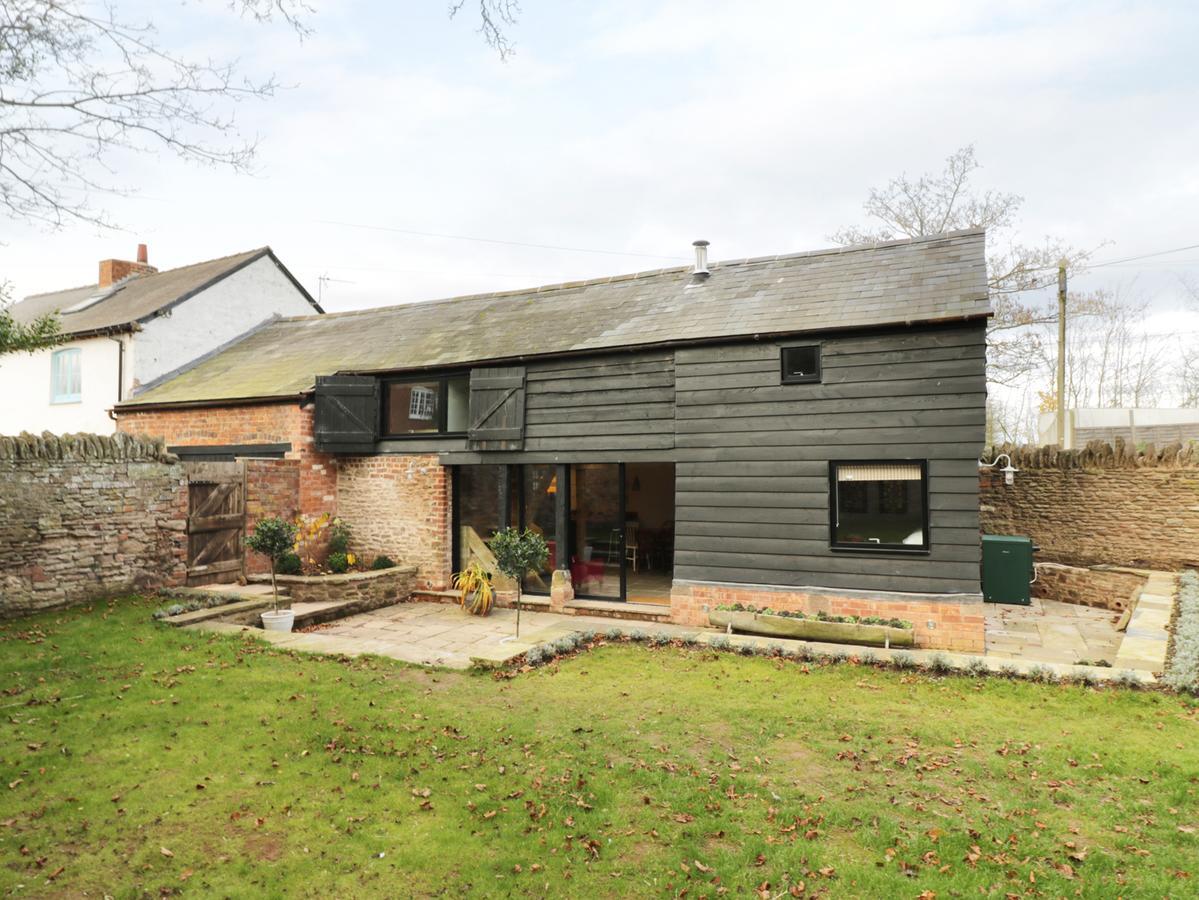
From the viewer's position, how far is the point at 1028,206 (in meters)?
22.3

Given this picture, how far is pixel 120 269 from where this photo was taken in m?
→ 22.2

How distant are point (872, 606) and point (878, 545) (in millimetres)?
846

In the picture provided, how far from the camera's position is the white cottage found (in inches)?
679

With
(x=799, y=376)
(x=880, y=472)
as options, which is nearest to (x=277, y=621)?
(x=799, y=376)

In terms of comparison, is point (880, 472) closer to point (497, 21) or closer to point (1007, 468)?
point (1007, 468)

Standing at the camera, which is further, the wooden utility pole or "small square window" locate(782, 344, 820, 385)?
the wooden utility pole

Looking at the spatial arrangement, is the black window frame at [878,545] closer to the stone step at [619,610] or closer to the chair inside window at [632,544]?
the stone step at [619,610]

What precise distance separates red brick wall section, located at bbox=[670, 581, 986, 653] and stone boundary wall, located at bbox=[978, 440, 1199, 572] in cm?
636

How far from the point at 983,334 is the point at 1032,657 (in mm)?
4246

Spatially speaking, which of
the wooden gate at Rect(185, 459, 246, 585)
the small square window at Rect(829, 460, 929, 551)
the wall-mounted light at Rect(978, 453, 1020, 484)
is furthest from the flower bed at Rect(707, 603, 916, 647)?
the wooden gate at Rect(185, 459, 246, 585)

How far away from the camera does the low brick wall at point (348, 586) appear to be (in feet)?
36.8

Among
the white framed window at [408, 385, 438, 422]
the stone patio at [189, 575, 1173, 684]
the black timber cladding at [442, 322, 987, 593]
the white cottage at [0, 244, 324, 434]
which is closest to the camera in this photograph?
the stone patio at [189, 575, 1173, 684]

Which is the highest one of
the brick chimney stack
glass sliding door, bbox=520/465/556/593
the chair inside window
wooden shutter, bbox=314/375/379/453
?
the brick chimney stack

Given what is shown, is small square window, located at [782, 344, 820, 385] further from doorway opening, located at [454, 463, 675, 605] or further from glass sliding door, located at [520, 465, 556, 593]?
glass sliding door, located at [520, 465, 556, 593]
